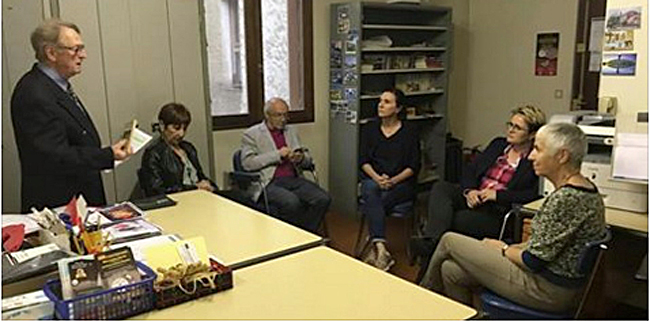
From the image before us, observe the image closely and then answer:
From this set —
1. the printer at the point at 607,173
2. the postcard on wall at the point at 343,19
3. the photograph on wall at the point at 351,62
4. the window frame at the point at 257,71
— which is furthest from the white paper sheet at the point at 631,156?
the window frame at the point at 257,71

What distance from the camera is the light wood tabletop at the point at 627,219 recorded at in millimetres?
2369

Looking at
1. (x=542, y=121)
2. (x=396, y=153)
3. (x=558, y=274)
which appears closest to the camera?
(x=558, y=274)

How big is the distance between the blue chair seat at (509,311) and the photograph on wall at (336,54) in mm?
2855

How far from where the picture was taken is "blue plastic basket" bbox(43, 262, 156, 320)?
1401 mm

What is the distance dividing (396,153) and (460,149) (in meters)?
2.02

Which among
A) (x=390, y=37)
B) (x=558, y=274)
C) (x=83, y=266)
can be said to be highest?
(x=390, y=37)

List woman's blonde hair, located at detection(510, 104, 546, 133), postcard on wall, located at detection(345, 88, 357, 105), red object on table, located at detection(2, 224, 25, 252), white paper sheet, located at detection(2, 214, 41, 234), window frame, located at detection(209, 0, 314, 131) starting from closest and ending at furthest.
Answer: red object on table, located at detection(2, 224, 25, 252) < white paper sheet, located at detection(2, 214, 41, 234) < woman's blonde hair, located at detection(510, 104, 546, 133) < window frame, located at detection(209, 0, 314, 131) < postcard on wall, located at detection(345, 88, 357, 105)

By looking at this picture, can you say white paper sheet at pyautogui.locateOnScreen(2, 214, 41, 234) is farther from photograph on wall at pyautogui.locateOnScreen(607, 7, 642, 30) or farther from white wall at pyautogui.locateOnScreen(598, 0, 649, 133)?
photograph on wall at pyautogui.locateOnScreen(607, 7, 642, 30)

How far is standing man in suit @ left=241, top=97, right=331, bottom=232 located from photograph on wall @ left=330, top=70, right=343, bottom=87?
940 millimetres

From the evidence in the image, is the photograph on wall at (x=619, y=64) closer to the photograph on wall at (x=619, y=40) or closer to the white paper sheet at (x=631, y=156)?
the photograph on wall at (x=619, y=40)

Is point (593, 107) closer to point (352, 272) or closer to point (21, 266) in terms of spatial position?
point (352, 272)

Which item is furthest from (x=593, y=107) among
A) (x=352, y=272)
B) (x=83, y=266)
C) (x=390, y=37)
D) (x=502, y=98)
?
(x=83, y=266)

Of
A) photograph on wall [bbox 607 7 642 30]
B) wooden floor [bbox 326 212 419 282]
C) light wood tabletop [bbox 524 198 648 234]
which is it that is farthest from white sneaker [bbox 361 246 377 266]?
photograph on wall [bbox 607 7 642 30]

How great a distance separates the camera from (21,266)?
67.1 inches
